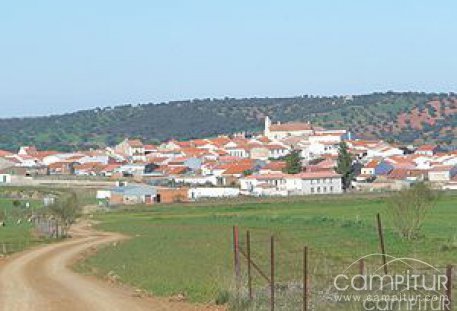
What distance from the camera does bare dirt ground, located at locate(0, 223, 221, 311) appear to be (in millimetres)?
21031

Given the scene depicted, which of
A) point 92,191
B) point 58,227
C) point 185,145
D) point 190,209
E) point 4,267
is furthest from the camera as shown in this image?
point 185,145

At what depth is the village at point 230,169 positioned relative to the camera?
348 feet

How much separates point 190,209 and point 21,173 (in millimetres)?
66000

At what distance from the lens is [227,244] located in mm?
42406

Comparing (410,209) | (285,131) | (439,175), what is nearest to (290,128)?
(285,131)

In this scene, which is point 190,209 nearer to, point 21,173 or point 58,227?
point 58,227

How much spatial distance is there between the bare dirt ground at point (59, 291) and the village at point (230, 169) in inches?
1934

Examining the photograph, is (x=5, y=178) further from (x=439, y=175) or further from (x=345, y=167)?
(x=439, y=175)

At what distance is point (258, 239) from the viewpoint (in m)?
43.6

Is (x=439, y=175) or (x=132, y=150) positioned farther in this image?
(x=132, y=150)

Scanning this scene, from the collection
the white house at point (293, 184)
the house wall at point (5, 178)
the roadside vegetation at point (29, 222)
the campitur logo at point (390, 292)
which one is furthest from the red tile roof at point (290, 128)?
the campitur logo at point (390, 292)

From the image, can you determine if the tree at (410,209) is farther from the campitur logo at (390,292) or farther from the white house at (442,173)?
the white house at (442,173)

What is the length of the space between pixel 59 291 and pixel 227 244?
720 inches

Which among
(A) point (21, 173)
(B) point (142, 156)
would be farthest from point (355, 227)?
(B) point (142, 156)
